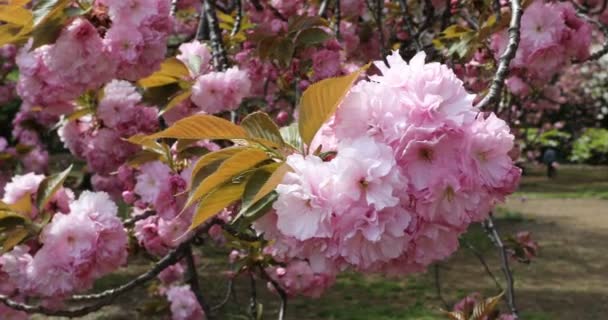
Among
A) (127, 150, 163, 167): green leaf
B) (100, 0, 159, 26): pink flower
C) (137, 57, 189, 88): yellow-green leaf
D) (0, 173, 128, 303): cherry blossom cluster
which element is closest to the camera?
(100, 0, 159, 26): pink flower

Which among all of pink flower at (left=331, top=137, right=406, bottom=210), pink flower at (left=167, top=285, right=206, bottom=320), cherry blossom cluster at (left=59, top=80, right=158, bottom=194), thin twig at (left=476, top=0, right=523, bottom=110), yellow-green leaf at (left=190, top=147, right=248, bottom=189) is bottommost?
pink flower at (left=167, top=285, right=206, bottom=320)

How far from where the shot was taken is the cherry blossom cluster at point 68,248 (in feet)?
5.84

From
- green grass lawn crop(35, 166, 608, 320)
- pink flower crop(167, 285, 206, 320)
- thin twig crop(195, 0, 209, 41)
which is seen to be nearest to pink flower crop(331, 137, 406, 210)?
thin twig crop(195, 0, 209, 41)

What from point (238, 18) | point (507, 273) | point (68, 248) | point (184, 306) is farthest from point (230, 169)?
point (184, 306)

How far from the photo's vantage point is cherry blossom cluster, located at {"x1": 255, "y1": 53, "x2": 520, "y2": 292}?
934 millimetres

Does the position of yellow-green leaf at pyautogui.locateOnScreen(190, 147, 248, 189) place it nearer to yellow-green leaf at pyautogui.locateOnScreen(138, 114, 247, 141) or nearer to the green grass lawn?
yellow-green leaf at pyautogui.locateOnScreen(138, 114, 247, 141)

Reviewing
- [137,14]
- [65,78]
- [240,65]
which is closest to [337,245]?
[137,14]

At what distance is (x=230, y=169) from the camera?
3.30 ft

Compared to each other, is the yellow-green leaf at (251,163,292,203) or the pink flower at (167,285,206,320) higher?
the yellow-green leaf at (251,163,292,203)

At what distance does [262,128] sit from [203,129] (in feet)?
0.27

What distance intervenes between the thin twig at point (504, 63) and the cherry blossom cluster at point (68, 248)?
980 millimetres

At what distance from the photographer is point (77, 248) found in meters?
1.77

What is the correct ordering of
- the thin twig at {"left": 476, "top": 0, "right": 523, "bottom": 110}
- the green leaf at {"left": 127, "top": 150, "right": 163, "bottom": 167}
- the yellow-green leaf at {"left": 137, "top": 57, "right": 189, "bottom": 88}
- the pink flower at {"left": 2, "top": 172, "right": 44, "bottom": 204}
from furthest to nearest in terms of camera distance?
the yellow-green leaf at {"left": 137, "top": 57, "right": 189, "bottom": 88}, the green leaf at {"left": 127, "top": 150, "right": 163, "bottom": 167}, the pink flower at {"left": 2, "top": 172, "right": 44, "bottom": 204}, the thin twig at {"left": 476, "top": 0, "right": 523, "bottom": 110}

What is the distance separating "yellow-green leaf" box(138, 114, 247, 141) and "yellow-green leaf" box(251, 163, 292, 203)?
4.2 inches
